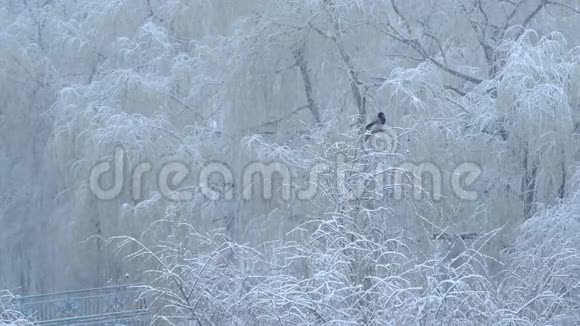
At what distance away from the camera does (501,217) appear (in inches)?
304

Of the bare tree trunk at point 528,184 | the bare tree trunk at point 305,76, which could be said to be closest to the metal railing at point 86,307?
the bare tree trunk at point 305,76

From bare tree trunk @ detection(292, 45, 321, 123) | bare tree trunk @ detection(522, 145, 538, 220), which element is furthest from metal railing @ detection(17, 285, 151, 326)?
bare tree trunk @ detection(522, 145, 538, 220)

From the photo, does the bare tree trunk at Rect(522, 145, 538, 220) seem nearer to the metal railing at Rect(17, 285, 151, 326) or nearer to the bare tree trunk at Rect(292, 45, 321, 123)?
the bare tree trunk at Rect(292, 45, 321, 123)

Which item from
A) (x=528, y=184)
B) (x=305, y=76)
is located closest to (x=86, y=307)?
(x=305, y=76)

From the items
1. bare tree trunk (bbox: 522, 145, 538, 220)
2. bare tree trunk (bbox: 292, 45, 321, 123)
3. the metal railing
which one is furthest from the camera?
bare tree trunk (bbox: 292, 45, 321, 123)

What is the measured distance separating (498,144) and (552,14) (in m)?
1.78

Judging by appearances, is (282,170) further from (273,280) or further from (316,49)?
(273,280)

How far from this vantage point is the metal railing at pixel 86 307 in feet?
26.4

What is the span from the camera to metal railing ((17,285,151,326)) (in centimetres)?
805

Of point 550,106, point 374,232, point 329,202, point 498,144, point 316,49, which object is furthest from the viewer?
point 316,49

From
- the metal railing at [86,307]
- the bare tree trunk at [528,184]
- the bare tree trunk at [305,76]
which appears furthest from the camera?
the bare tree trunk at [305,76]

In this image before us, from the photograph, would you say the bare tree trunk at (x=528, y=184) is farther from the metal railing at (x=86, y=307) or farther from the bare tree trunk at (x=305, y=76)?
the metal railing at (x=86, y=307)

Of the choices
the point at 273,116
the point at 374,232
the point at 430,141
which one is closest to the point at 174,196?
the point at 273,116

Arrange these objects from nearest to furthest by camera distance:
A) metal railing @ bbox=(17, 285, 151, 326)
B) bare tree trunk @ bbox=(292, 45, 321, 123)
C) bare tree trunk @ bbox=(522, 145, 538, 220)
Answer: bare tree trunk @ bbox=(522, 145, 538, 220)
metal railing @ bbox=(17, 285, 151, 326)
bare tree trunk @ bbox=(292, 45, 321, 123)
